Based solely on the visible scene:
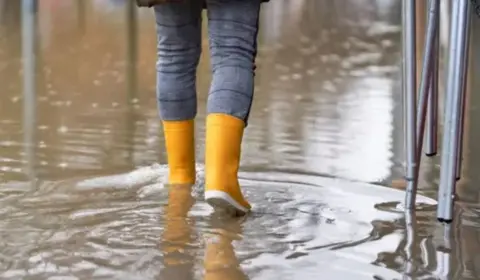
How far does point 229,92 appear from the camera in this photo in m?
1.76

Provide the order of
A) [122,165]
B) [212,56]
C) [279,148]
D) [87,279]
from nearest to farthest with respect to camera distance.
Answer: [87,279]
[212,56]
[122,165]
[279,148]

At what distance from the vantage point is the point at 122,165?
2.29m

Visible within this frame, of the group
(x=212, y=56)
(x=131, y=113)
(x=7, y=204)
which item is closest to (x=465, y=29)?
(x=212, y=56)

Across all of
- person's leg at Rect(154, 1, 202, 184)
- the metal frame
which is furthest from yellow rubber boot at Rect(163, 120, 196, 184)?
the metal frame

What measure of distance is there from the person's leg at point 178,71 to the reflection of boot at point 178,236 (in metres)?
0.10

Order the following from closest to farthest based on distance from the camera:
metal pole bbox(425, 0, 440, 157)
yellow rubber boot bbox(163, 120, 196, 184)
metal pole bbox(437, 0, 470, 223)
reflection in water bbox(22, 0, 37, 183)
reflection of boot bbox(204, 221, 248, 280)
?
1. reflection of boot bbox(204, 221, 248, 280)
2. metal pole bbox(437, 0, 470, 223)
3. metal pole bbox(425, 0, 440, 157)
4. yellow rubber boot bbox(163, 120, 196, 184)
5. reflection in water bbox(22, 0, 37, 183)

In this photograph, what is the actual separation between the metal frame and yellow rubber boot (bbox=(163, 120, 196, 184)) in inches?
18.3

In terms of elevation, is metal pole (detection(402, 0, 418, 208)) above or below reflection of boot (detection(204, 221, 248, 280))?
above

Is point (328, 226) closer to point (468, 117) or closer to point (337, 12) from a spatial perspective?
point (468, 117)

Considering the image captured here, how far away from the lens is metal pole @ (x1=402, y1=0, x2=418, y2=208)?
1779mm

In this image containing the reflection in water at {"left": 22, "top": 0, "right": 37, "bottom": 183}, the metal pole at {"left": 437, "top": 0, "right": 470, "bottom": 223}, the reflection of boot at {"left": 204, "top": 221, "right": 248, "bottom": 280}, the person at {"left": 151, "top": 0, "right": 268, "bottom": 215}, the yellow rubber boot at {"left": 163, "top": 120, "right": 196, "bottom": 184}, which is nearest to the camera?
the reflection of boot at {"left": 204, "top": 221, "right": 248, "bottom": 280}

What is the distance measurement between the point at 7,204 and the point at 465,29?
964mm

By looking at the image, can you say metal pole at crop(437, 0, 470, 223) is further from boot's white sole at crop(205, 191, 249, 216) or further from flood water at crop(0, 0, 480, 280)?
boot's white sole at crop(205, 191, 249, 216)

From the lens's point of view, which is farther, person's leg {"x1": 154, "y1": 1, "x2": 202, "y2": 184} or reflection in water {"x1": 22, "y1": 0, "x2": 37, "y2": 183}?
reflection in water {"x1": 22, "y1": 0, "x2": 37, "y2": 183}
